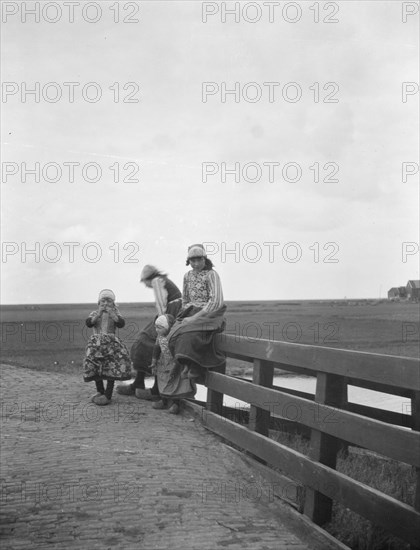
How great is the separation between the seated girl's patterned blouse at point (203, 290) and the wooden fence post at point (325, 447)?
274 cm

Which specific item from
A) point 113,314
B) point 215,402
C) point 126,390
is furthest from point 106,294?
point 215,402

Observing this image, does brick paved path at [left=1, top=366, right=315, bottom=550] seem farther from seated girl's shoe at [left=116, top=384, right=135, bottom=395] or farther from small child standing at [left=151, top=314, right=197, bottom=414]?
seated girl's shoe at [left=116, top=384, right=135, bottom=395]

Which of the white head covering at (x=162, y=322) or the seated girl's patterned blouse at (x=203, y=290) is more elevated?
the seated girl's patterned blouse at (x=203, y=290)

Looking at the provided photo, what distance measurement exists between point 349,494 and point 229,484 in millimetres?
1278

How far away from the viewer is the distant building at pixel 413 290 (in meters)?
125

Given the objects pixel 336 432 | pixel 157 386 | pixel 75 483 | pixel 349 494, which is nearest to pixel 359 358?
pixel 336 432

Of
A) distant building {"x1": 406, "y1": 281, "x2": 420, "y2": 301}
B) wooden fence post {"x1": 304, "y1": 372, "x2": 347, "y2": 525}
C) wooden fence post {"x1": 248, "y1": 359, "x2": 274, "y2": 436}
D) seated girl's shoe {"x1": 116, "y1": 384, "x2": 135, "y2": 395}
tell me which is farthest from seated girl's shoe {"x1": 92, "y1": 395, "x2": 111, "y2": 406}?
distant building {"x1": 406, "y1": 281, "x2": 420, "y2": 301}

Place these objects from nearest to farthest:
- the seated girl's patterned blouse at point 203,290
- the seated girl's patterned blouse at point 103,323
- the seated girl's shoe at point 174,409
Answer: the seated girl's patterned blouse at point 203,290 → the seated girl's shoe at point 174,409 → the seated girl's patterned blouse at point 103,323

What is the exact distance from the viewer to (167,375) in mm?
7785

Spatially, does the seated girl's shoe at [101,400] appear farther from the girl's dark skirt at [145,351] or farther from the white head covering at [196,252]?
the white head covering at [196,252]

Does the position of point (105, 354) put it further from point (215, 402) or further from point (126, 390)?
point (215, 402)

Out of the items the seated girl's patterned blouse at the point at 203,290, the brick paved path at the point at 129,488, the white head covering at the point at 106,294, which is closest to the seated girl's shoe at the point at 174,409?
the brick paved path at the point at 129,488

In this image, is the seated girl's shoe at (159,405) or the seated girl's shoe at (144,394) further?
the seated girl's shoe at (144,394)

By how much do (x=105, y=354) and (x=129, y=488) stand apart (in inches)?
134
